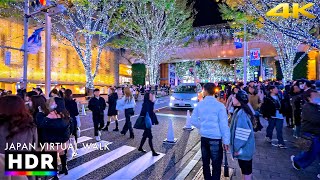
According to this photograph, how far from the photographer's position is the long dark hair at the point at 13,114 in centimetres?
270

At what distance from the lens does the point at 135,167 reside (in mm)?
5656

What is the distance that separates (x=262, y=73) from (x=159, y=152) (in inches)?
1619

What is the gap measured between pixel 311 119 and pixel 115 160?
448cm

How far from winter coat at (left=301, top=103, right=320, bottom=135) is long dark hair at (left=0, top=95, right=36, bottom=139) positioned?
4.96 meters

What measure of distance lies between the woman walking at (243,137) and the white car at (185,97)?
11.5 meters

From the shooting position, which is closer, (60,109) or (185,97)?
(60,109)

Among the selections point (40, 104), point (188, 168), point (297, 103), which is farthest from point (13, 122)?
point (297, 103)

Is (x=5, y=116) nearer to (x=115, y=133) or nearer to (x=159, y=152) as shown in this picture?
(x=159, y=152)

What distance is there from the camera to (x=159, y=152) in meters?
6.89

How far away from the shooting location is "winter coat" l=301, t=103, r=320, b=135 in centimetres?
477

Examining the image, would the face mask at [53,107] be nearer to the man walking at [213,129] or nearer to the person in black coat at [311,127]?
the man walking at [213,129]

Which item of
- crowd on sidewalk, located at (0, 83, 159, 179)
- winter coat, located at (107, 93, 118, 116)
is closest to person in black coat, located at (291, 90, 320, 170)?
crowd on sidewalk, located at (0, 83, 159, 179)

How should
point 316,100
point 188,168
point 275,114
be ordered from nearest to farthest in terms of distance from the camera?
point 316,100 → point 188,168 → point 275,114

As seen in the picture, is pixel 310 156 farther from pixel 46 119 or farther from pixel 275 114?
pixel 46 119
